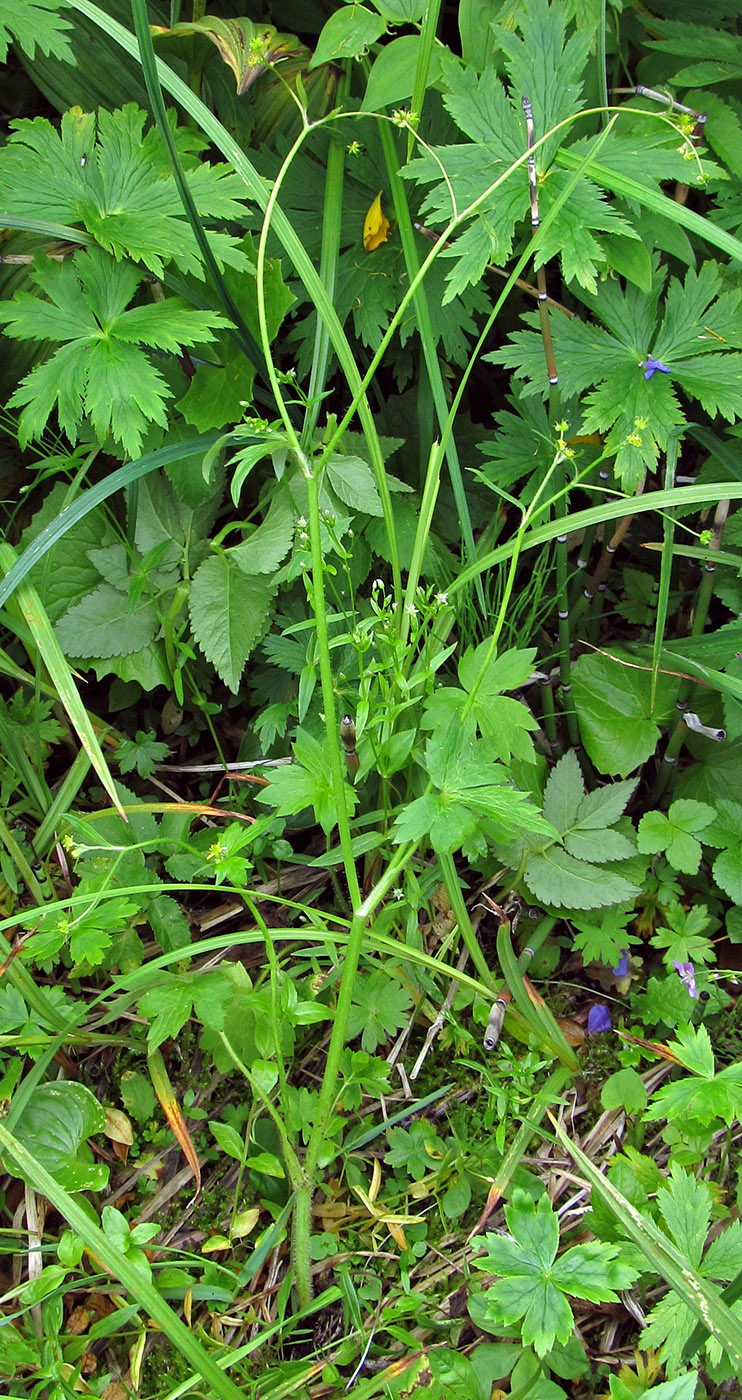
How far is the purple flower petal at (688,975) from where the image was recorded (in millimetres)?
1521

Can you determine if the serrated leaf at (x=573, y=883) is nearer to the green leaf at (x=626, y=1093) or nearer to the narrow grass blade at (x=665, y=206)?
the green leaf at (x=626, y=1093)

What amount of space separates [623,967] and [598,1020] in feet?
0.31

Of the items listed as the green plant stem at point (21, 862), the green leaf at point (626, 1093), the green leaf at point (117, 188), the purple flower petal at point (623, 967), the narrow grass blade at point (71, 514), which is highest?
the green leaf at point (117, 188)

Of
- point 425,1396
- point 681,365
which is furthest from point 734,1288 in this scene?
point 681,365

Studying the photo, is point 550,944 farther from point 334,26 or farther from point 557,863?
point 334,26

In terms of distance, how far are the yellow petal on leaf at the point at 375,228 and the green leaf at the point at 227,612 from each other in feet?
1.91

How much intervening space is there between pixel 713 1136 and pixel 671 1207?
12.4 inches

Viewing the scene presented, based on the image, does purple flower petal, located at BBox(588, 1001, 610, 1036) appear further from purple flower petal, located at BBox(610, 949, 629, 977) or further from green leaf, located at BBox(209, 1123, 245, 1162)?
green leaf, located at BBox(209, 1123, 245, 1162)

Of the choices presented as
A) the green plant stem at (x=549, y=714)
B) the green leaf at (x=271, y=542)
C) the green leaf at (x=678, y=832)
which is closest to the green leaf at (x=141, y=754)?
the green leaf at (x=271, y=542)

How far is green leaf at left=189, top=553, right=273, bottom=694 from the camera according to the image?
154 centimetres

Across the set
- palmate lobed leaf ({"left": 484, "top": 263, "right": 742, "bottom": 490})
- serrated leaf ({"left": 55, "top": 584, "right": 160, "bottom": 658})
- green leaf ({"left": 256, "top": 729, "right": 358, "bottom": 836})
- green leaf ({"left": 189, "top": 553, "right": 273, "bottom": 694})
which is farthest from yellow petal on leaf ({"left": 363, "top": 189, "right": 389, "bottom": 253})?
green leaf ({"left": 256, "top": 729, "right": 358, "bottom": 836})

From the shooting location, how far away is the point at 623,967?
1609 millimetres

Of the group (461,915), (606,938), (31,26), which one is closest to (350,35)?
(31,26)

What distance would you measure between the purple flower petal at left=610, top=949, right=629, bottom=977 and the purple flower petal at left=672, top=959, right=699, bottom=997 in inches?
3.4
